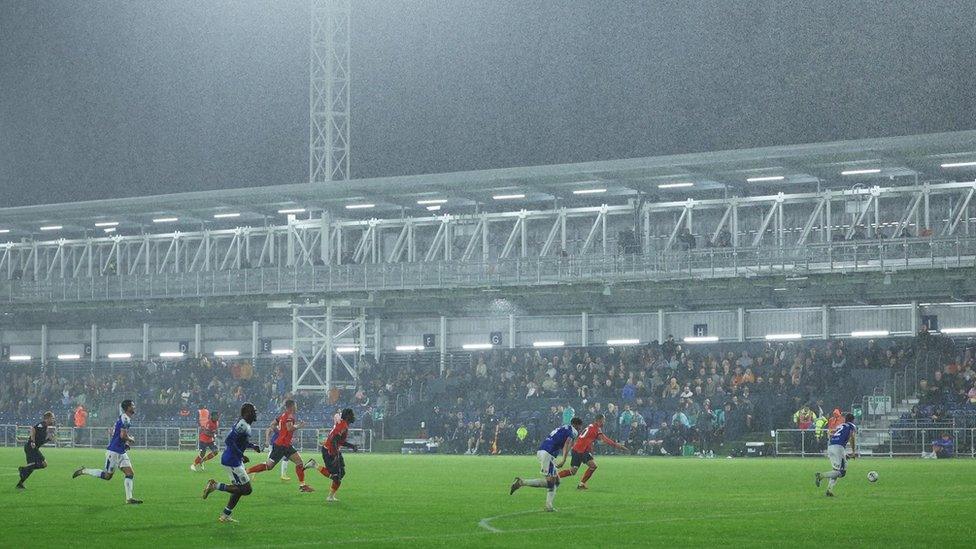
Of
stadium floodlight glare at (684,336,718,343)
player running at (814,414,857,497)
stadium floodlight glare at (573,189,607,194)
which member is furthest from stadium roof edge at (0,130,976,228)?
player running at (814,414,857,497)

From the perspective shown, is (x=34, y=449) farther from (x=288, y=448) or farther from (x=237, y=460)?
(x=237, y=460)

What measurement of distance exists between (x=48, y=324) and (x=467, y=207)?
28604 millimetres

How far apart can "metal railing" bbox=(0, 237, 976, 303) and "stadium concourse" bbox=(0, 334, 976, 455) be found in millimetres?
3196

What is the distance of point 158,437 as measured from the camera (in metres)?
63.2

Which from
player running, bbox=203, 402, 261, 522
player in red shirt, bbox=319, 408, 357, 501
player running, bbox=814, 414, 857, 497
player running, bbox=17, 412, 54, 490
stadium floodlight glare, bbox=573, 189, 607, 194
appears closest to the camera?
player running, bbox=203, 402, 261, 522

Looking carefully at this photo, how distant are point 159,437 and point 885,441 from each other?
108ft

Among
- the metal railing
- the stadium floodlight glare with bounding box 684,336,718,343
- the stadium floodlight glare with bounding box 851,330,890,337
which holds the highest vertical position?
the metal railing

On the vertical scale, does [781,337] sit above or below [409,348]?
A: above

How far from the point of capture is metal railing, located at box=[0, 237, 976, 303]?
172 feet

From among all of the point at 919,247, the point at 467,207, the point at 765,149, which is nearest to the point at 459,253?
the point at 467,207

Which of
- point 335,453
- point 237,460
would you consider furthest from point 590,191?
point 237,460

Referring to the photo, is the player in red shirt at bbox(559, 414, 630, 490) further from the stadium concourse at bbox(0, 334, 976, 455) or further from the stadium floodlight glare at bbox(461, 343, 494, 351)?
the stadium floodlight glare at bbox(461, 343, 494, 351)

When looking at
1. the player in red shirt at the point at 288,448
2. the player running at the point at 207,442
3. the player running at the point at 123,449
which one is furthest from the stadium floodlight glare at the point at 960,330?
the player running at the point at 123,449

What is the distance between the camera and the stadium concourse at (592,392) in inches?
1969
